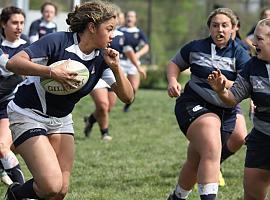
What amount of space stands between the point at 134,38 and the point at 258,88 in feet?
36.5

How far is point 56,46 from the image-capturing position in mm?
5426

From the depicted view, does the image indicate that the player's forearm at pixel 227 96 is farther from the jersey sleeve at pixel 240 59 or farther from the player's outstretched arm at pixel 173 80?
the jersey sleeve at pixel 240 59

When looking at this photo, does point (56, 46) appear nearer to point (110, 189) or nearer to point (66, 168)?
point (66, 168)

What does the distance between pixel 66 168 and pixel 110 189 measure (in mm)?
1931

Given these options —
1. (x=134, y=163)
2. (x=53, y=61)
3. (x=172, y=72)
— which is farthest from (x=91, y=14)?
(x=134, y=163)

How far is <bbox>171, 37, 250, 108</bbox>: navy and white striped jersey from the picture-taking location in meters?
6.45

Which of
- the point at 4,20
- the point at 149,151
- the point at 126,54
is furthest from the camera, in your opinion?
the point at 126,54

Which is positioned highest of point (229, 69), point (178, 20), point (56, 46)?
point (56, 46)

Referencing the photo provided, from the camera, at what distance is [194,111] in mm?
6359

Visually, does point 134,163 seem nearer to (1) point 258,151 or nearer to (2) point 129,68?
(1) point 258,151

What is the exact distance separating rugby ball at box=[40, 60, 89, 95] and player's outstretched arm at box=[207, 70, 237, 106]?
934mm

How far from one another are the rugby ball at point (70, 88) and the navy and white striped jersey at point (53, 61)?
0.07m

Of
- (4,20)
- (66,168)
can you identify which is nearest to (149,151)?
(4,20)

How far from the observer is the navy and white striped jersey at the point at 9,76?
23.5ft
